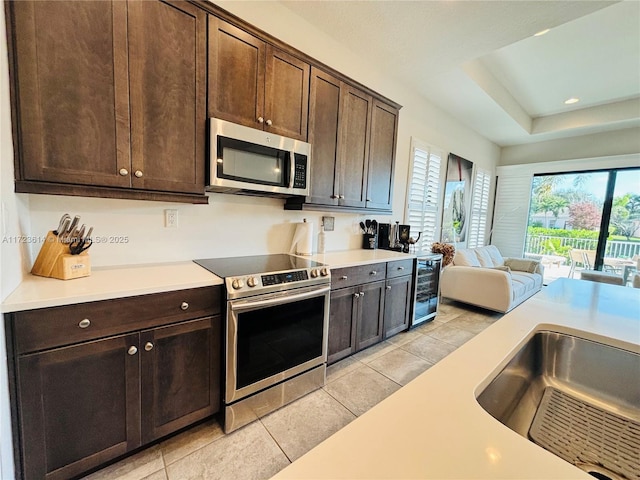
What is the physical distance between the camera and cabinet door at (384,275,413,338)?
2680 millimetres

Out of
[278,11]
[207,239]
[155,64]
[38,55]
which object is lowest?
[207,239]

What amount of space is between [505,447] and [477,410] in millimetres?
95

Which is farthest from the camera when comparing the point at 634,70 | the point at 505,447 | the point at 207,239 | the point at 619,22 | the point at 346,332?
the point at 634,70

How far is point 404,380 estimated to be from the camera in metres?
2.16

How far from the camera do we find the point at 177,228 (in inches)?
74.4

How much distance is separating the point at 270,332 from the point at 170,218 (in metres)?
1.05

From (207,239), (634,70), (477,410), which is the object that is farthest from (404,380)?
(634,70)

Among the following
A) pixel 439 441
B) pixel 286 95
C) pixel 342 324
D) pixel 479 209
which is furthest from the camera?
pixel 479 209

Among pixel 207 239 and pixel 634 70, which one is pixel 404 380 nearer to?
pixel 207 239

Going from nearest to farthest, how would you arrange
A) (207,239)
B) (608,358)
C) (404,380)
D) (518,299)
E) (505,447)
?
(505,447), (608,358), (207,239), (404,380), (518,299)

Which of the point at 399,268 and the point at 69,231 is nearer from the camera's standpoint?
the point at 69,231

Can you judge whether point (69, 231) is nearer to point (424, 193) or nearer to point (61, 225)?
point (61, 225)

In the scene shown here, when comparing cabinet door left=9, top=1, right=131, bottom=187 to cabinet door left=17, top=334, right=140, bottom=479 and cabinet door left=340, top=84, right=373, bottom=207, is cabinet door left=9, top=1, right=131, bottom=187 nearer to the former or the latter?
cabinet door left=17, top=334, right=140, bottom=479

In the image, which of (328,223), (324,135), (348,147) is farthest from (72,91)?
(328,223)
